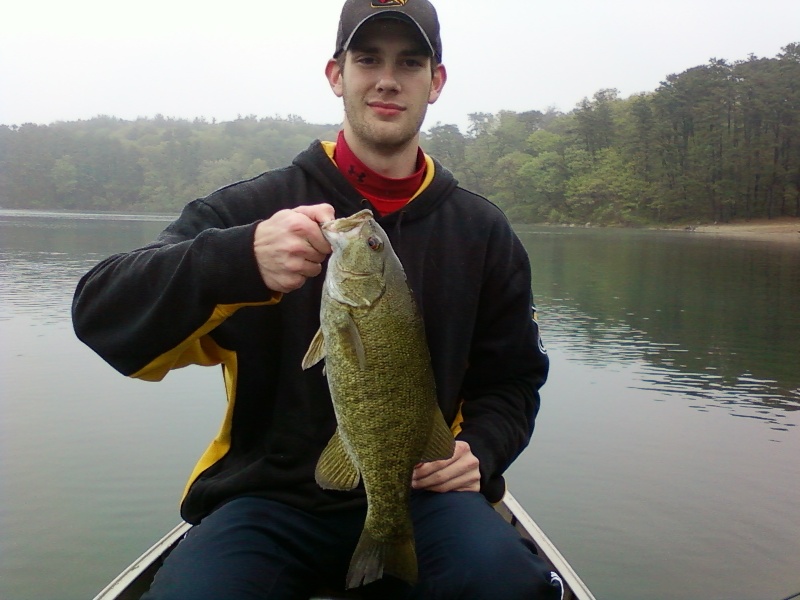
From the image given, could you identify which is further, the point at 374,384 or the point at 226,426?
the point at 226,426

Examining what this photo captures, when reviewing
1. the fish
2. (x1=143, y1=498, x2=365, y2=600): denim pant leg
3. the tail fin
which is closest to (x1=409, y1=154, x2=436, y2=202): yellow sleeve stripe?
the fish

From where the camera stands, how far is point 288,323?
275 centimetres

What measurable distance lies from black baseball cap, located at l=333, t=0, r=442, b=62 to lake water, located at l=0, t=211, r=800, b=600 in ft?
15.0

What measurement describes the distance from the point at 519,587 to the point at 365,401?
737mm

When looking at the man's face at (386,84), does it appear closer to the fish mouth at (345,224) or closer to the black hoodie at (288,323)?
the black hoodie at (288,323)

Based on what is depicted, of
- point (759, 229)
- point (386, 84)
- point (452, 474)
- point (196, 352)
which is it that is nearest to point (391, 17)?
point (386, 84)

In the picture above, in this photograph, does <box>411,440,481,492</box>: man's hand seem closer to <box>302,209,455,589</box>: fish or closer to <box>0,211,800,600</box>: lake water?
<box>302,209,455,589</box>: fish

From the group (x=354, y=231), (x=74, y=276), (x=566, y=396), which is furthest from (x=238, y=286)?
(x=74, y=276)

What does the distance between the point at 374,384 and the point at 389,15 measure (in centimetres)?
150

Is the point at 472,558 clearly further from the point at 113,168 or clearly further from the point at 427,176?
the point at 113,168

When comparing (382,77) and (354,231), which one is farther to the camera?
(382,77)

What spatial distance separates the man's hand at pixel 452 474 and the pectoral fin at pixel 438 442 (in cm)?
9

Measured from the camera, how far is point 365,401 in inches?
90.7

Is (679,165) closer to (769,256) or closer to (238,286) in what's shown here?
(769,256)
